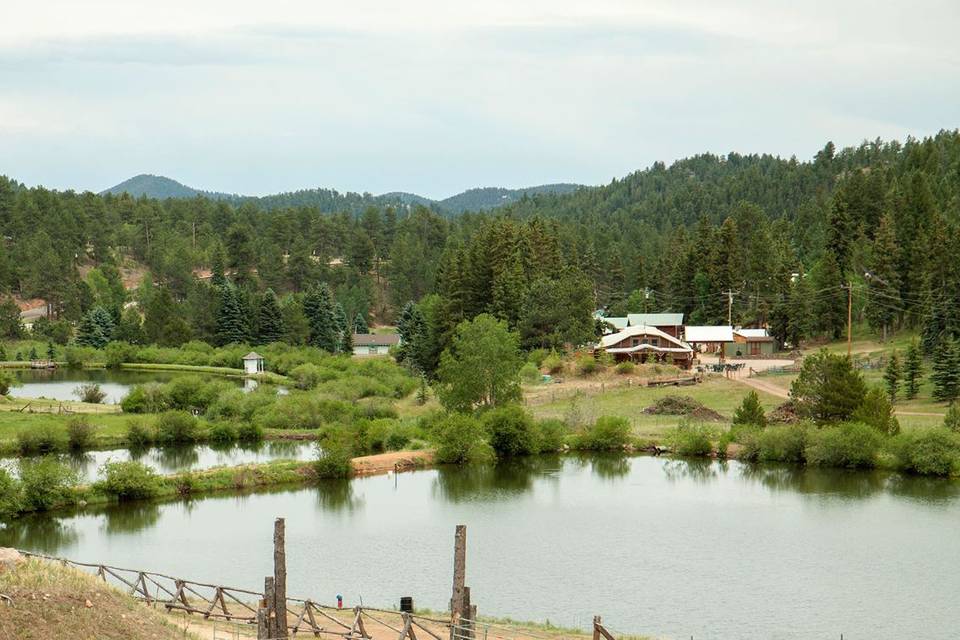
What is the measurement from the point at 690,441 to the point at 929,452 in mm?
10993

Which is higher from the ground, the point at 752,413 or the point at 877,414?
the point at 877,414

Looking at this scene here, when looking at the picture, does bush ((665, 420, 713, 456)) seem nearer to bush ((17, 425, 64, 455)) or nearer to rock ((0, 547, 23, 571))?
bush ((17, 425, 64, 455))

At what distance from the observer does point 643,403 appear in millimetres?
68812

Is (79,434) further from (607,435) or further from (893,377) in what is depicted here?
(893,377)

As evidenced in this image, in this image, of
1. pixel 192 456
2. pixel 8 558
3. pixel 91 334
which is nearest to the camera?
pixel 8 558

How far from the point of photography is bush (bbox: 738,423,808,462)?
55406 mm

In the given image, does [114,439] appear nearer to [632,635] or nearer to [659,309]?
[632,635]

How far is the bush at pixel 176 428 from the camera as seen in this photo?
61625 millimetres

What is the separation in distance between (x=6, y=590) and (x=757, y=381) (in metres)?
58.2

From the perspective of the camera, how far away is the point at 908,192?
312 ft

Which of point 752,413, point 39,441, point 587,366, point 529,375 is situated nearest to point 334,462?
point 39,441

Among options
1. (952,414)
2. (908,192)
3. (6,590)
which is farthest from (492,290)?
(6,590)

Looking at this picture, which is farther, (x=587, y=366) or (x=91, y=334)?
(x=91, y=334)

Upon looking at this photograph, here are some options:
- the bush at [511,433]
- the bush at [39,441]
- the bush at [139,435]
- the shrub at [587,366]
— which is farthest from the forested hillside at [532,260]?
the bush at [39,441]
